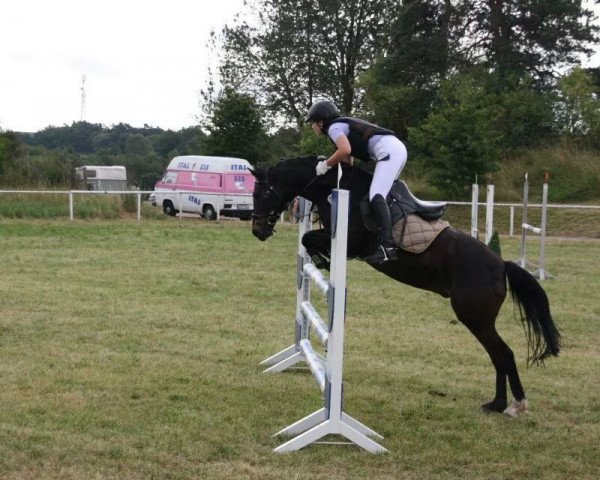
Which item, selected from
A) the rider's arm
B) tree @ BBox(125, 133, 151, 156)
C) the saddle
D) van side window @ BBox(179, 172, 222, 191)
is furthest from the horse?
tree @ BBox(125, 133, 151, 156)

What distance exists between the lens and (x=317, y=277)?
18.3 ft

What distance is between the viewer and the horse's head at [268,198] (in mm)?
5793

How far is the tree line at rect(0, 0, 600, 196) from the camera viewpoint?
86.9 ft

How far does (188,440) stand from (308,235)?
5.43 ft

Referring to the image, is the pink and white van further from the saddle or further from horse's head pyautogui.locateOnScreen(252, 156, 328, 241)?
the saddle

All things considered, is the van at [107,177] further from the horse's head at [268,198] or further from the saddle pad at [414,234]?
the saddle pad at [414,234]

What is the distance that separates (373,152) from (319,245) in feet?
2.34

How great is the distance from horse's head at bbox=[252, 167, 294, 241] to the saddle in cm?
66

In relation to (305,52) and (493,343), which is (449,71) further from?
(493,343)

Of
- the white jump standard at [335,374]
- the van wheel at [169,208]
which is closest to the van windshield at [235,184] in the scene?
the van wheel at [169,208]

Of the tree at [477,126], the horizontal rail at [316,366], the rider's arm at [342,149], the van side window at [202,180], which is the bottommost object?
the horizontal rail at [316,366]

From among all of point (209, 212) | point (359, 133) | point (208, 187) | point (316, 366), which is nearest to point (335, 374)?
point (316, 366)

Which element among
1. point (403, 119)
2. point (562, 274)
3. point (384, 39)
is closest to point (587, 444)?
point (562, 274)

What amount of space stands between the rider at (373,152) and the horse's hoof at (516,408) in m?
1.29
